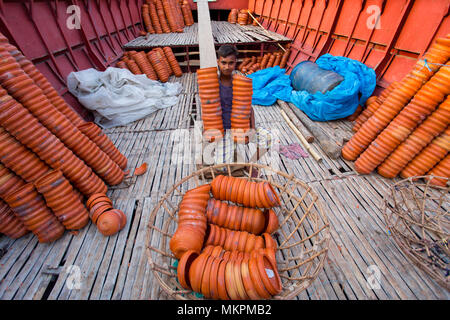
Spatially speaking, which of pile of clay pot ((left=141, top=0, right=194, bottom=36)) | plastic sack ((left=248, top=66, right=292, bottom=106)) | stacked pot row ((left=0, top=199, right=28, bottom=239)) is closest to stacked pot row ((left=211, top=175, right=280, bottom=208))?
stacked pot row ((left=0, top=199, right=28, bottom=239))

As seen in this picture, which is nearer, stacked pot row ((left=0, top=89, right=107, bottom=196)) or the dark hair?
stacked pot row ((left=0, top=89, right=107, bottom=196))

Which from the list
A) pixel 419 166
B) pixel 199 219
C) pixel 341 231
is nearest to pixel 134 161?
pixel 199 219

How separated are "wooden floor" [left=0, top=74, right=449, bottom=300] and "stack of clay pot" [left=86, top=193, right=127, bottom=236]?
0.13 m

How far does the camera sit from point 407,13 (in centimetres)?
389

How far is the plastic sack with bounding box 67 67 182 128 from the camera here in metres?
4.37

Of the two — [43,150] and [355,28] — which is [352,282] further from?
[355,28]

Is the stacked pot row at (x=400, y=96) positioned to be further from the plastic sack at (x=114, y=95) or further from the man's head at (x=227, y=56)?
the plastic sack at (x=114, y=95)

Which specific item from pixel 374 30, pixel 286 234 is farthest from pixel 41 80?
pixel 374 30

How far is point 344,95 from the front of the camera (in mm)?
4195

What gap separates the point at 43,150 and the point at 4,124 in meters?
0.41

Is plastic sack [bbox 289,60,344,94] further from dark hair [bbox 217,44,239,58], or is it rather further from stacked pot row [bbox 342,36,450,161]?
dark hair [bbox 217,44,239,58]

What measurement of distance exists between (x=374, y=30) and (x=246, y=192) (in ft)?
17.2
